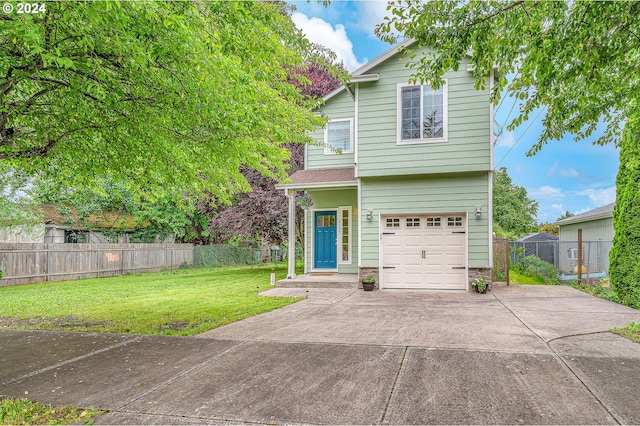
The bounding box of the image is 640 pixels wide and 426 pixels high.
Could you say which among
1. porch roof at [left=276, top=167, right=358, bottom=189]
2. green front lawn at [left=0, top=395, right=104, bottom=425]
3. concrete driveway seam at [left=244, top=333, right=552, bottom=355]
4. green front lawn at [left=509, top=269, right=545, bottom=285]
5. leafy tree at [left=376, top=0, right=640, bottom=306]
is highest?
leafy tree at [left=376, top=0, right=640, bottom=306]

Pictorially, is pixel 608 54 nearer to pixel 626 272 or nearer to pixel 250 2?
pixel 250 2

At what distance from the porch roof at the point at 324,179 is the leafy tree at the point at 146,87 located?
16.2 ft

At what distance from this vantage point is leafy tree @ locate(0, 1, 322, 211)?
3.32 metres

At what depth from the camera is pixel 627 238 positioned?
8.41 meters

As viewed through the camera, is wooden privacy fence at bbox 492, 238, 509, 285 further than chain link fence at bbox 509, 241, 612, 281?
No

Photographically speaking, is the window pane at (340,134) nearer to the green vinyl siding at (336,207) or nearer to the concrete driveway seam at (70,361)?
the green vinyl siding at (336,207)

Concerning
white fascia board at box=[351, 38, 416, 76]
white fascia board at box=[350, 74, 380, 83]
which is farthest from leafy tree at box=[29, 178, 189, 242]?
white fascia board at box=[351, 38, 416, 76]

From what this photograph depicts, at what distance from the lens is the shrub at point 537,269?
1260 cm

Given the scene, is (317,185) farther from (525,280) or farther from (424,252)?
(525,280)

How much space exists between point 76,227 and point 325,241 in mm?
14488

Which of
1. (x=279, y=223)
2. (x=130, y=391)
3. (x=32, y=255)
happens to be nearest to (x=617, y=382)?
(x=130, y=391)

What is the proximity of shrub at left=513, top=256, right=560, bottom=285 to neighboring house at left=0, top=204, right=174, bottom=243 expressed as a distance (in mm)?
19563

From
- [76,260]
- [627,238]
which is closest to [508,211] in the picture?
[627,238]

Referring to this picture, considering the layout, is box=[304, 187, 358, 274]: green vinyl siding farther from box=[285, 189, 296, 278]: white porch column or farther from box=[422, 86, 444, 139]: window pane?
box=[422, 86, 444, 139]: window pane
